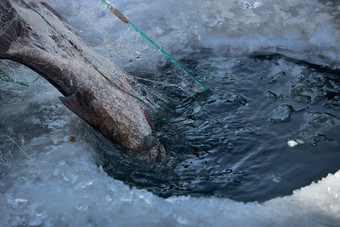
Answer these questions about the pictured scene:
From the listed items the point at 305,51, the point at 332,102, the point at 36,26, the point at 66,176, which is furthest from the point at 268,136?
the point at 36,26

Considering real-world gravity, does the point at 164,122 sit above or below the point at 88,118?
below

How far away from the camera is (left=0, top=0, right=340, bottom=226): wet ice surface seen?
7.10ft

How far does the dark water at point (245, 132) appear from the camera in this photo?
2.43 m

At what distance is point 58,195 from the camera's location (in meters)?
2.26

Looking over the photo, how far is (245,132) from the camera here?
9.27 ft

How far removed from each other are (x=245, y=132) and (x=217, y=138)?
0.74 ft

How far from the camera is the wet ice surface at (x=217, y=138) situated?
216 centimetres

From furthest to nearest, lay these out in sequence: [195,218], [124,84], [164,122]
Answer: [164,122] < [124,84] < [195,218]

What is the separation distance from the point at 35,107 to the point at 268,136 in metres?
1.88

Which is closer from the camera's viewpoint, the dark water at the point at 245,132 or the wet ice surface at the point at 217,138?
the wet ice surface at the point at 217,138

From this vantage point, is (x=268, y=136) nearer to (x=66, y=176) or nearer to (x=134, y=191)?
(x=134, y=191)

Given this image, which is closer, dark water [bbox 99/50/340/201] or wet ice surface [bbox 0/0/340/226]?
wet ice surface [bbox 0/0/340/226]

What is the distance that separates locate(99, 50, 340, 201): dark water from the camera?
2434 mm

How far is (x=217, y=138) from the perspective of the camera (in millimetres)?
2805
